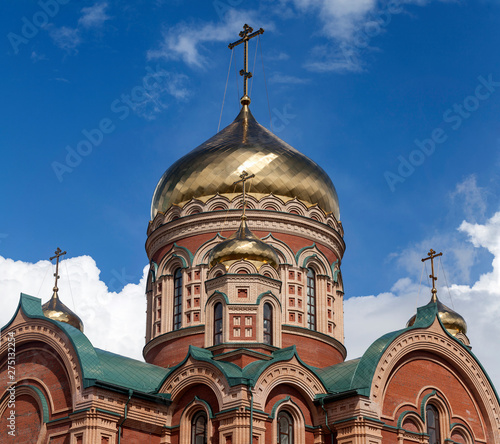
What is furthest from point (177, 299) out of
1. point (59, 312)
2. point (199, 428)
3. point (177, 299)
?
point (199, 428)

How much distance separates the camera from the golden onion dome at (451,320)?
27.9 m

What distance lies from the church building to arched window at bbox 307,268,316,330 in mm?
40

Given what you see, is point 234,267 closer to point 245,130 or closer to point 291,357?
point 291,357

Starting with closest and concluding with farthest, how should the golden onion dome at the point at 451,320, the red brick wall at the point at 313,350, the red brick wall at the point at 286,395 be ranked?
the red brick wall at the point at 286,395 < the red brick wall at the point at 313,350 < the golden onion dome at the point at 451,320

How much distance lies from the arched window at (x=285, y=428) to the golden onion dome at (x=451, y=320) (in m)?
8.70

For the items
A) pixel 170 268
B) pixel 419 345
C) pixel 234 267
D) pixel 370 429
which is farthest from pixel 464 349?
pixel 170 268

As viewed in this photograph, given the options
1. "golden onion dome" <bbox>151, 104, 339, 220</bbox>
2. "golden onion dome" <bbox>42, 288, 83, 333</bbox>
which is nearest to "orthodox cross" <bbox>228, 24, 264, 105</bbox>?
"golden onion dome" <bbox>151, 104, 339, 220</bbox>

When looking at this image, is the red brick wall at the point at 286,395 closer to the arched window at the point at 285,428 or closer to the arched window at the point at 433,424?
the arched window at the point at 285,428

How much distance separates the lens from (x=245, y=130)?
27094mm

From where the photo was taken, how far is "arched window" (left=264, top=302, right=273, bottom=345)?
21641 millimetres

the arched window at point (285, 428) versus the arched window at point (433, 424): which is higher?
the arched window at point (433, 424)

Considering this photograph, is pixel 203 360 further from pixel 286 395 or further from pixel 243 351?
pixel 286 395

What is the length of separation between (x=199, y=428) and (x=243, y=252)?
423 cm

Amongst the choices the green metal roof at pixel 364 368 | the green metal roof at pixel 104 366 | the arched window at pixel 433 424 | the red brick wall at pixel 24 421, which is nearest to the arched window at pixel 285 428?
the green metal roof at pixel 364 368
